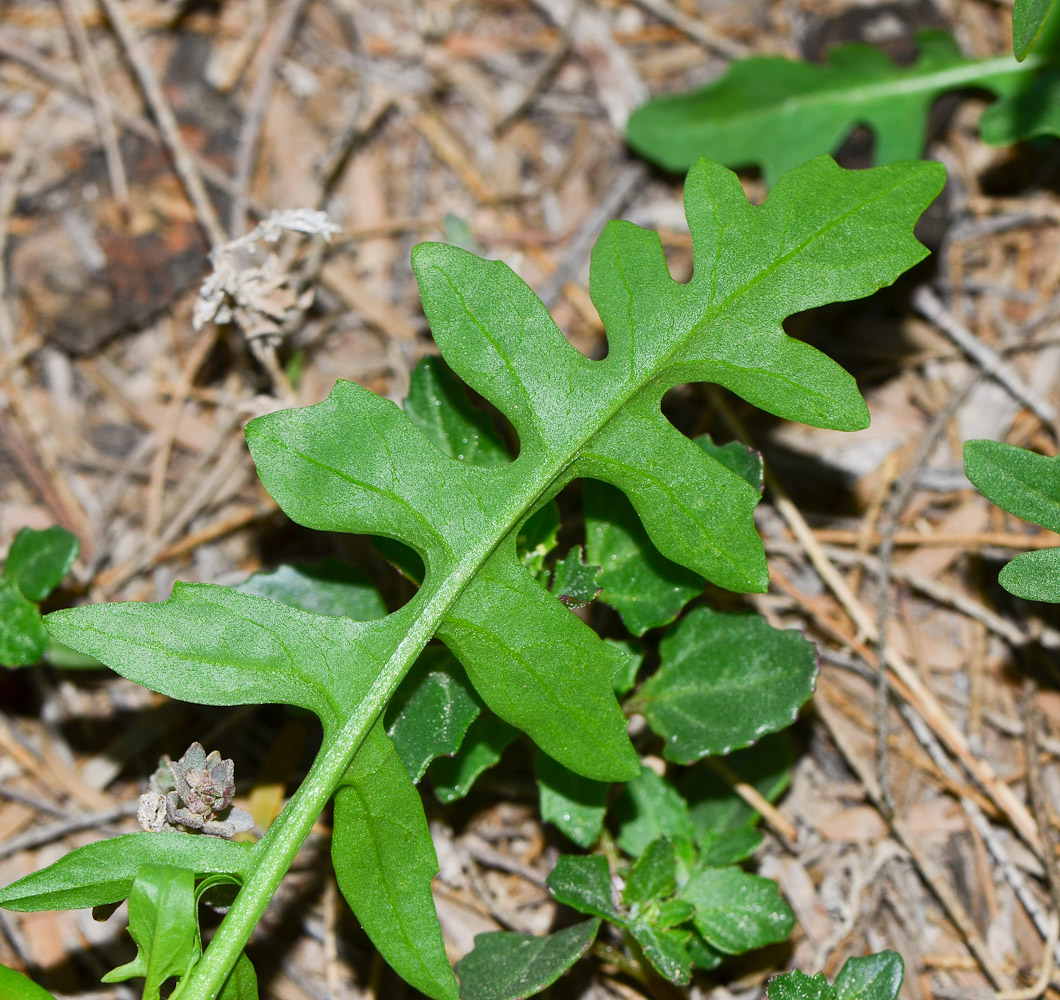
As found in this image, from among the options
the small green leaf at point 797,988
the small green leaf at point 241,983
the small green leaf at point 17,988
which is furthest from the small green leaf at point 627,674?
the small green leaf at point 17,988

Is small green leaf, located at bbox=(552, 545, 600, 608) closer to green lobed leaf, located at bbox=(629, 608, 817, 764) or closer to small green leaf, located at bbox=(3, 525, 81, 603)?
green lobed leaf, located at bbox=(629, 608, 817, 764)

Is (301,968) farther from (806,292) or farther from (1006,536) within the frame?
(1006,536)

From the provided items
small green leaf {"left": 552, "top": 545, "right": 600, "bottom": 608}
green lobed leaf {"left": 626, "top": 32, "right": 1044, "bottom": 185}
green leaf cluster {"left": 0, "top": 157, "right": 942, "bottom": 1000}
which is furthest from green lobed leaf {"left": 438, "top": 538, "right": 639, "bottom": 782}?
green lobed leaf {"left": 626, "top": 32, "right": 1044, "bottom": 185}

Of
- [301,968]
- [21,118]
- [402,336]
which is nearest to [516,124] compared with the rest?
[402,336]

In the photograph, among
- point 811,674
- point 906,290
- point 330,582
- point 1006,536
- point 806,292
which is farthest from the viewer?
point 906,290

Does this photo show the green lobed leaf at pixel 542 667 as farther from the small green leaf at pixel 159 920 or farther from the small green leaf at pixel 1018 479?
the small green leaf at pixel 1018 479

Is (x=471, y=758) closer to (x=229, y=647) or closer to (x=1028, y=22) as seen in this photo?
(x=229, y=647)
